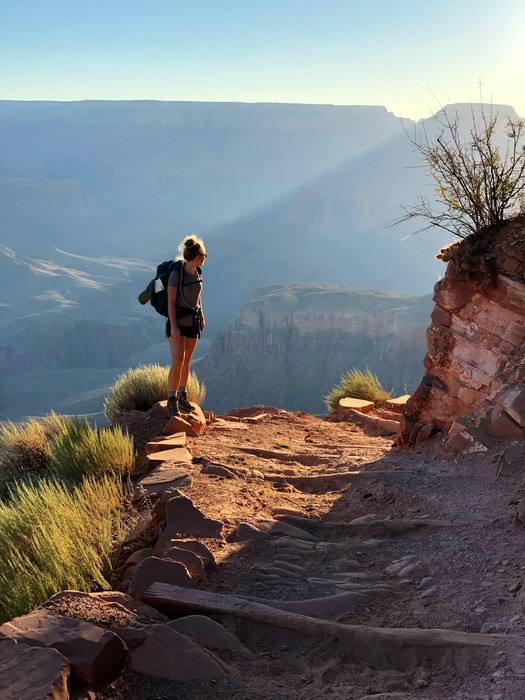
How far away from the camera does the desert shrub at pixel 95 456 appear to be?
649cm

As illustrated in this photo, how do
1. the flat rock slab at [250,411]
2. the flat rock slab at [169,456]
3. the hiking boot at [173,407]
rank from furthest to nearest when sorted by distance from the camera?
1. the flat rock slab at [250,411]
2. the hiking boot at [173,407]
3. the flat rock slab at [169,456]

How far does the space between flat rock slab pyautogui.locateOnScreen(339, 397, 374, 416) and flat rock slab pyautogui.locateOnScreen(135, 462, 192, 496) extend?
567cm

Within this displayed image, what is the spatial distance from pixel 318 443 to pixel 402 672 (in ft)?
17.6

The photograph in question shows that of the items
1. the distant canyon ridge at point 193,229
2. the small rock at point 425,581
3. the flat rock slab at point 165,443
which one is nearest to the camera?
the small rock at point 425,581

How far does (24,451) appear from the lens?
8.98 meters

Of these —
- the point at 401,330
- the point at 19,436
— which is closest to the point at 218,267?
the point at 401,330

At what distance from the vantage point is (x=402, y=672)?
2.84 metres

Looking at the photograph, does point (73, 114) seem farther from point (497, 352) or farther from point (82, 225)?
point (497, 352)

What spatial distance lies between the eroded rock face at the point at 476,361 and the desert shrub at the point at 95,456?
2.88 metres

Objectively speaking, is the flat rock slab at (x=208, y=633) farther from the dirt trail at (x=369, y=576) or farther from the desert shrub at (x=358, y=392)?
the desert shrub at (x=358, y=392)

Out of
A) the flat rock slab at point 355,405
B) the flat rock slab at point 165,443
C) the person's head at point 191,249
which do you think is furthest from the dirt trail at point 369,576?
the flat rock slab at point 355,405

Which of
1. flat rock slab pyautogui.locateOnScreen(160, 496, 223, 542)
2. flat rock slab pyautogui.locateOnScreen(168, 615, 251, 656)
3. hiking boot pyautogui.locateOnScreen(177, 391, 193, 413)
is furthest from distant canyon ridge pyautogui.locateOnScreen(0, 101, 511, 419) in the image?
flat rock slab pyautogui.locateOnScreen(168, 615, 251, 656)

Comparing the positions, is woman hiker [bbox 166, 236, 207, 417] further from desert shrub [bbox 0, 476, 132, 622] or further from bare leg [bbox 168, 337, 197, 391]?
desert shrub [bbox 0, 476, 132, 622]

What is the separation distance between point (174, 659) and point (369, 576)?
4.86 ft
